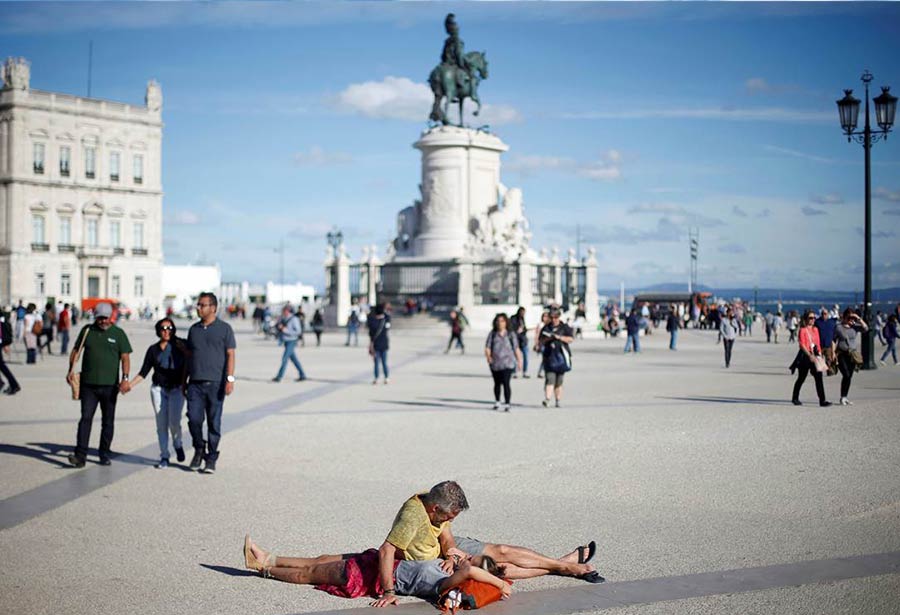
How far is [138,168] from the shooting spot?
81812 mm

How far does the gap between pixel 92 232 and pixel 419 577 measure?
77.4 m

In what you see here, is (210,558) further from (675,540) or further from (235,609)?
(675,540)

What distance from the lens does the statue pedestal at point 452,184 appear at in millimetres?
46312

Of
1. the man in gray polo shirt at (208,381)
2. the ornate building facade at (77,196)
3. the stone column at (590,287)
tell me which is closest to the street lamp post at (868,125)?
the man in gray polo shirt at (208,381)

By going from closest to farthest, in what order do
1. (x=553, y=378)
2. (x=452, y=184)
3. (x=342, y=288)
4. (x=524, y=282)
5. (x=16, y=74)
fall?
1. (x=553, y=378)
2. (x=524, y=282)
3. (x=452, y=184)
4. (x=342, y=288)
5. (x=16, y=74)

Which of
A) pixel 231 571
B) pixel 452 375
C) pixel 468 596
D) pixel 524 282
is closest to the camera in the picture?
pixel 468 596

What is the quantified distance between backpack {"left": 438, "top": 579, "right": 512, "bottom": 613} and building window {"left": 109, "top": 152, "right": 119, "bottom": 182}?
7884 centimetres

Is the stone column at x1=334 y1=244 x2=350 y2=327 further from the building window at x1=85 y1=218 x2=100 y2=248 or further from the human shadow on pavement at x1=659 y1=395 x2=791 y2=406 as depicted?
the building window at x1=85 y1=218 x2=100 y2=248

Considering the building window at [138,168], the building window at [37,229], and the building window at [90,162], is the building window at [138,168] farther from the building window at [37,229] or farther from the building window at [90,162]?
the building window at [37,229]

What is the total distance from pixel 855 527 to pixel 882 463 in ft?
10.1

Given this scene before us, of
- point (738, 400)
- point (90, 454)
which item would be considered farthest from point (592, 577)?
point (738, 400)

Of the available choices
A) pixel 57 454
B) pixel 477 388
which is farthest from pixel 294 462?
pixel 477 388

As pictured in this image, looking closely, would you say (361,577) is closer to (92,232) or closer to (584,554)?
(584,554)

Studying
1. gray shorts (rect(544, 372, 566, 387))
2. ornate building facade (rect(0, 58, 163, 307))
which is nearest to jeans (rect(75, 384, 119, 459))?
gray shorts (rect(544, 372, 566, 387))
